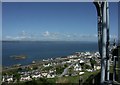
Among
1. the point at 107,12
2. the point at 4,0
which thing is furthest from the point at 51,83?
the point at 107,12

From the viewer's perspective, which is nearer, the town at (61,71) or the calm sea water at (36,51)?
the town at (61,71)

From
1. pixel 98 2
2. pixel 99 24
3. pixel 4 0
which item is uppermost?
pixel 4 0

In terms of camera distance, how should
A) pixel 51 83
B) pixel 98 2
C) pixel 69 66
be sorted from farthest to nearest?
pixel 69 66 < pixel 51 83 < pixel 98 2

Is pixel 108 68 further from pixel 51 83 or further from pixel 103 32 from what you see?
pixel 51 83

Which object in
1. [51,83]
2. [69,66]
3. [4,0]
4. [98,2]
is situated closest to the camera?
[98,2]

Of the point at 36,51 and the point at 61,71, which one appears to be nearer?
the point at 61,71

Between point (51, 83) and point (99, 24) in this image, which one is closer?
point (99, 24)

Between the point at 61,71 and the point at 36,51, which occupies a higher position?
the point at 36,51

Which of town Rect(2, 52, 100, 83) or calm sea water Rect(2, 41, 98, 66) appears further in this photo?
calm sea water Rect(2, 41, 98, 66)

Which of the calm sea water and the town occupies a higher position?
the calm sea water

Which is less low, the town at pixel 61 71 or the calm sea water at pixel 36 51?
the calm sea water at pixel 36 51

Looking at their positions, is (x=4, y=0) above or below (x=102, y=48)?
above
